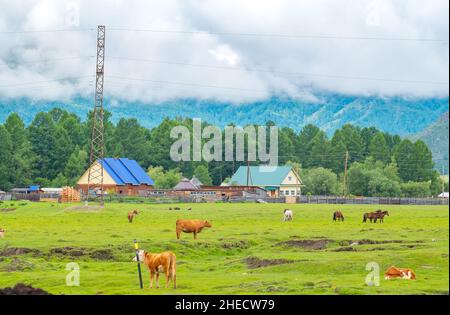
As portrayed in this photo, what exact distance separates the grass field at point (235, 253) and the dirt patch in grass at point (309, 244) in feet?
0.26

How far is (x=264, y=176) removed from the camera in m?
172

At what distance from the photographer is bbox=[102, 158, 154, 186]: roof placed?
148 m

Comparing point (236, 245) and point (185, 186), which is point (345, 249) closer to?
point (236, 245)

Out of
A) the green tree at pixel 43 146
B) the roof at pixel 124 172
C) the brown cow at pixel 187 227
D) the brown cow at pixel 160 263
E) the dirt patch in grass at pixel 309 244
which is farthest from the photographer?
the green tree at pixel 43 146

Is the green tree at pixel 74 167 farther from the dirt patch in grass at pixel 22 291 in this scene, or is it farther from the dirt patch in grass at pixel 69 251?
the dirt patch in grass at pixel 22 291

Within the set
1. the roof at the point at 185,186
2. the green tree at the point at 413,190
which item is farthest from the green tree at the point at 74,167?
the green tree at the point at 413,190

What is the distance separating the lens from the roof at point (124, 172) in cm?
14775

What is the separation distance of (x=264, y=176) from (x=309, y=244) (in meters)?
118

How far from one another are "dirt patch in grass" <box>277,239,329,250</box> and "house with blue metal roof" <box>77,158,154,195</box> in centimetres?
8612

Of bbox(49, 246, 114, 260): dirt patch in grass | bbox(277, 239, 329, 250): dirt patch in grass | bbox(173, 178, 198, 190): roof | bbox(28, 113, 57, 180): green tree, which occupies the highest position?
bbox(28, 113, 57, 180): green tree

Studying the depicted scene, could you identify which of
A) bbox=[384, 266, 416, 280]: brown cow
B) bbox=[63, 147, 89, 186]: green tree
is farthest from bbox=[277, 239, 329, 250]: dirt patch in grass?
bbox=[63, 147, 89, 186]: green tree

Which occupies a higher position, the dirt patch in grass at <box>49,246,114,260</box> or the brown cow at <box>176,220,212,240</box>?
the brown cow at <box>176,220,212,240</box>

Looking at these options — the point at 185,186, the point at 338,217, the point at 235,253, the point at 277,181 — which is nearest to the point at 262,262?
the point at 235,253

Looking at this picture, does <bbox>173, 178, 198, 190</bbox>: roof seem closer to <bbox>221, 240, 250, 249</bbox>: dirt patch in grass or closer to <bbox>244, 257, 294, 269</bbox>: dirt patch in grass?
<bbox>221, 240, 250, 249</bbox>: dirt patch in grass
